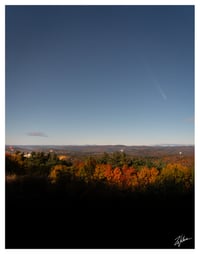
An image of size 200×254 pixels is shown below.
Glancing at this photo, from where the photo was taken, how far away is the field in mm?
2604

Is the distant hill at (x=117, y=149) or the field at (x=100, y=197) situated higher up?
the distant hill at (x=117, y=149)

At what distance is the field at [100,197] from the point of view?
2604mm

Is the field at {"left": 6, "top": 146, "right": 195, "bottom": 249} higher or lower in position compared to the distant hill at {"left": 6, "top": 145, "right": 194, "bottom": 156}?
lower
